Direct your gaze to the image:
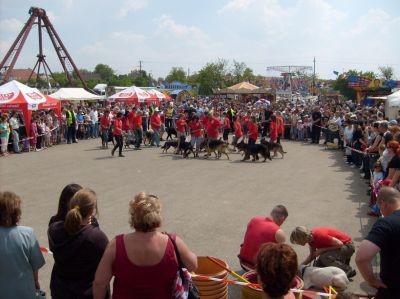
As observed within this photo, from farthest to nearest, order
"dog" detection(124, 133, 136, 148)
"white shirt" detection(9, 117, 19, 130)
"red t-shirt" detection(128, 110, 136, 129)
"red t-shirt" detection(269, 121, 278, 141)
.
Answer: "dog" detection(124, 133, 136, 148), "red t-shirt" detection(128, 110, 136, 129), "white shirt" detection(9, 117, 19, 130), "red t-shirt" detection(269, 121, 278, 141)

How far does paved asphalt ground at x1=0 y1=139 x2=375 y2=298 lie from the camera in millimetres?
7871


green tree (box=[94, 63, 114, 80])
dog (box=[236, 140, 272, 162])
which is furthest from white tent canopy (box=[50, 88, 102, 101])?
green tree (box=[94, 63, 114, 80])

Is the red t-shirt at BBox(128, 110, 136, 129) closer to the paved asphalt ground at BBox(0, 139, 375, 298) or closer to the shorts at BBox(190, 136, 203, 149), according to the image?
the paved asphalt ground at BBox(0, 139, 375, 298)

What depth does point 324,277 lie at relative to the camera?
525cm

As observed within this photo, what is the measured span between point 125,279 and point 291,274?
122 cm

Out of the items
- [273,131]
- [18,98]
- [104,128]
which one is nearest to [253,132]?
[273,131]

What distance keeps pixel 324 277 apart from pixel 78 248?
3.19 m

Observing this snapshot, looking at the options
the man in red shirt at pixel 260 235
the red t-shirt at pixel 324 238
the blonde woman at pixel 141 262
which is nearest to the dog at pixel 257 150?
the red t-shirt at pixel 324 238

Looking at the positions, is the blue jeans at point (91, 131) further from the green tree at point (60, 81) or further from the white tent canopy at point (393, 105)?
the green tree at point (60, 81)

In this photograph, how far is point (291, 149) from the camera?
19.8 m

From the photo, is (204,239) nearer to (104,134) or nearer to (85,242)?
(85,242)

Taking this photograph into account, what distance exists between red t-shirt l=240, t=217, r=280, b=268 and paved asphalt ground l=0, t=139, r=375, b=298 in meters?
0.55

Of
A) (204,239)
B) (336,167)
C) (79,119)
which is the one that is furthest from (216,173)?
(79,119)

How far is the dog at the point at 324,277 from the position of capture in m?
5.11
